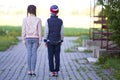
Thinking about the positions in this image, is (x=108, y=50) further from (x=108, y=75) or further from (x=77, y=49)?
(x=77, y=49)

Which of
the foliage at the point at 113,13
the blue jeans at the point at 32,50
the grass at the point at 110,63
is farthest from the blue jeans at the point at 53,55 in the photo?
the foliage at the point at 113,13

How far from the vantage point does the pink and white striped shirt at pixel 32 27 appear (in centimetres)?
1291

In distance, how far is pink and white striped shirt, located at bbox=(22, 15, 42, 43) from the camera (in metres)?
12.9

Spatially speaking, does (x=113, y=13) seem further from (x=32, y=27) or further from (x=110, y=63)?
(x=32, y=27)

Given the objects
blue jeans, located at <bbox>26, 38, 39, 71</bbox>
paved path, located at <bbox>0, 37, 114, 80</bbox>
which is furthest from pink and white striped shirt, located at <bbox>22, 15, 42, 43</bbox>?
paved path, located at <bbox>0, 37, 114, 80</bbox>

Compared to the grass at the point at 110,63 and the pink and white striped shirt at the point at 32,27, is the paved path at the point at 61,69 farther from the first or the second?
the pink and white striped shirt at the point at 32,27

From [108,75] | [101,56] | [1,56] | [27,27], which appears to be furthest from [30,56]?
[1,56]

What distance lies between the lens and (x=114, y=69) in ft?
46.4

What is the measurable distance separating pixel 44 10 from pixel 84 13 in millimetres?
3592

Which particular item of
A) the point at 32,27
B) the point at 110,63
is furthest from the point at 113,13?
the point at 32,27

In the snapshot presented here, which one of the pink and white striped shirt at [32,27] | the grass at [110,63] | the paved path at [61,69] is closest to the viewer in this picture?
the paved path at [61,69]

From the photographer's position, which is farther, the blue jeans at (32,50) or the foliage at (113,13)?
the foliage at (113,13)

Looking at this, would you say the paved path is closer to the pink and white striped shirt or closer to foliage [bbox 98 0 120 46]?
the pink and white striped shirt

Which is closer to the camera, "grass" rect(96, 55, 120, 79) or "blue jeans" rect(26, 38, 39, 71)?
"blue jeans" rect(26, 38, 39, 71)
